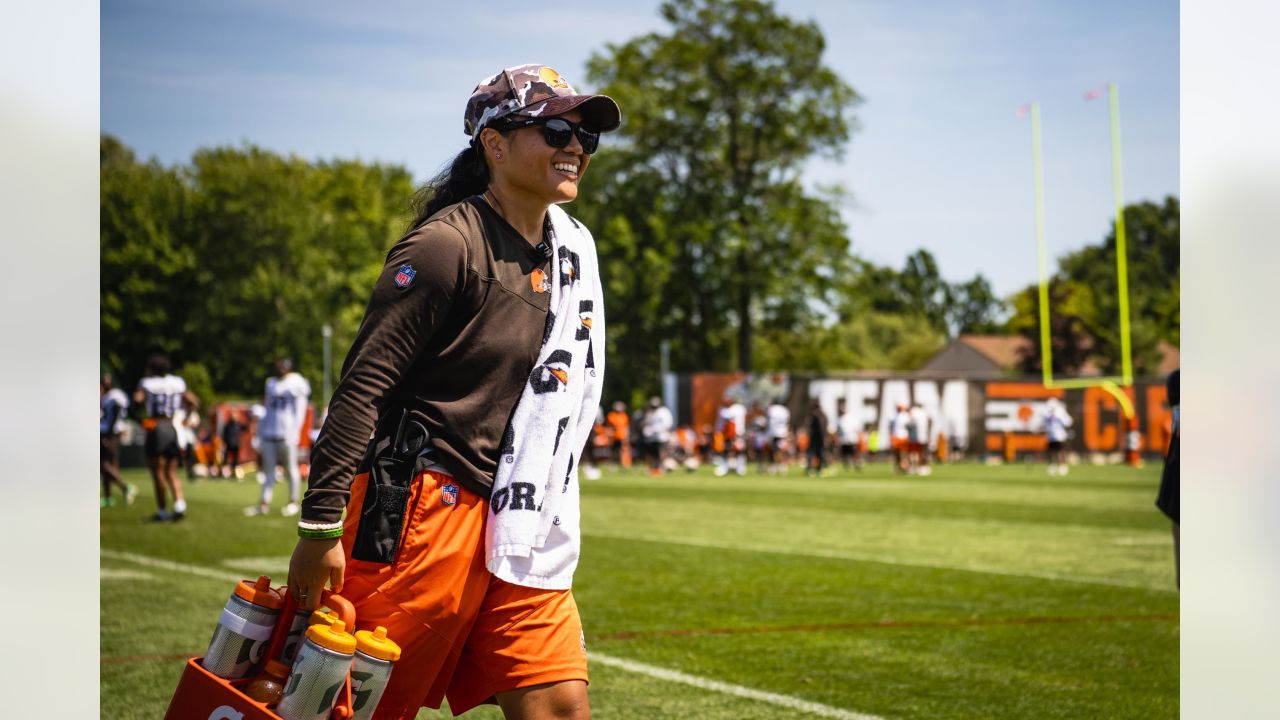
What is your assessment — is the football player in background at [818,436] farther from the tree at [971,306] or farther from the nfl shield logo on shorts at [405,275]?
the tree at [971,306]

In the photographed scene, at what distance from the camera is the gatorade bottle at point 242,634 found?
10.3ft

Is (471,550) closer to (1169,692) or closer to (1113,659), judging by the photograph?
(1169,692)

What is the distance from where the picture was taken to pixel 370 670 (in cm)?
312

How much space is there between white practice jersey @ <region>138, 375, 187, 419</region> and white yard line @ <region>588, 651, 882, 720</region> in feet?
37.5

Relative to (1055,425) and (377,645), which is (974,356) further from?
(377,645)

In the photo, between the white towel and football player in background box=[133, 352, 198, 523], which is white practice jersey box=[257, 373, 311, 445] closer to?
football player in background box=[133, 352, 198, 523]

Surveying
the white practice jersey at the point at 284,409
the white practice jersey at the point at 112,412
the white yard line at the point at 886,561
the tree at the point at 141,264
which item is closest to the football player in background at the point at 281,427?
the white practice jersey at the point at 284,409

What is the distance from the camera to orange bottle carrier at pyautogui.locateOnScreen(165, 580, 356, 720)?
305 cm

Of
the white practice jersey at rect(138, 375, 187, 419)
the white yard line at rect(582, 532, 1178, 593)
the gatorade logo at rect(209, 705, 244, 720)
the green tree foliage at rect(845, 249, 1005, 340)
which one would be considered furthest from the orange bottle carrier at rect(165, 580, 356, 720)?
the green tree foliage at rect(845, 249, 1005, 340)

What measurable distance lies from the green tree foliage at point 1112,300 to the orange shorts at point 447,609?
71.2 metres

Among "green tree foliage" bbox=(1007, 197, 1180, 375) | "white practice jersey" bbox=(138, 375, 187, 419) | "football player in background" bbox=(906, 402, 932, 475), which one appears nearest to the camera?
"white practice jersey" bbox=(138, 375, 187, 419)

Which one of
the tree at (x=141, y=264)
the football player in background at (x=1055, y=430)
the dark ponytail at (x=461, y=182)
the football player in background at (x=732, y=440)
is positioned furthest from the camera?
the tree at (x=141, y=264)
